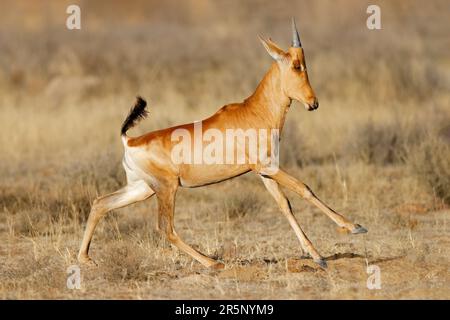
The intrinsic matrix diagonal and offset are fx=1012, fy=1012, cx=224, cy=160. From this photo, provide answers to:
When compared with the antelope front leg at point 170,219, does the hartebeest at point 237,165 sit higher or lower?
higher

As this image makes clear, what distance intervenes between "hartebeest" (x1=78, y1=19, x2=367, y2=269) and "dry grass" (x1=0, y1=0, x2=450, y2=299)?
46 cm

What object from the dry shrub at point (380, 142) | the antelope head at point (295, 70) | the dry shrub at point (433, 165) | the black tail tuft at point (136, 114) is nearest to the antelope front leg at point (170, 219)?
the black tail tuft at point (136, 114)

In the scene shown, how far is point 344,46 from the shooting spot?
1038 inches

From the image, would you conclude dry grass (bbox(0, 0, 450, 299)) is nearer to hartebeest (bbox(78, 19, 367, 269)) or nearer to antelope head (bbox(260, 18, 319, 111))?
hartebeest (bbox(78, 19, 367, 269))

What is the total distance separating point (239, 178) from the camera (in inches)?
566

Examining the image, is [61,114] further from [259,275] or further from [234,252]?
[259,275]

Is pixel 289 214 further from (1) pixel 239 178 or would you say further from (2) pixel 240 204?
(1) pixel 239 178

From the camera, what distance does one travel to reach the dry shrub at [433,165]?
13031mm

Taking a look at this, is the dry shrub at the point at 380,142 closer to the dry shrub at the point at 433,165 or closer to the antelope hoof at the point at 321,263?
the dry shrub at the point at 433,165

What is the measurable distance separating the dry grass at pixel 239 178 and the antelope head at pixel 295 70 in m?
1.49

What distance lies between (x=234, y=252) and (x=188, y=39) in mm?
19824

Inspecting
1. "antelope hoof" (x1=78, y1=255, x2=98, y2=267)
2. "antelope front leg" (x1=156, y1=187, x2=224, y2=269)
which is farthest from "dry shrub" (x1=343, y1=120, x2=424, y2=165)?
"antelope hoof" (x1=78, y1=255, x2=98, y2=267)

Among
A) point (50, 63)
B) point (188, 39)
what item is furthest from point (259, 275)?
point (188, 39)

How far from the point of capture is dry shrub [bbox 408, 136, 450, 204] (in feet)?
42.8
